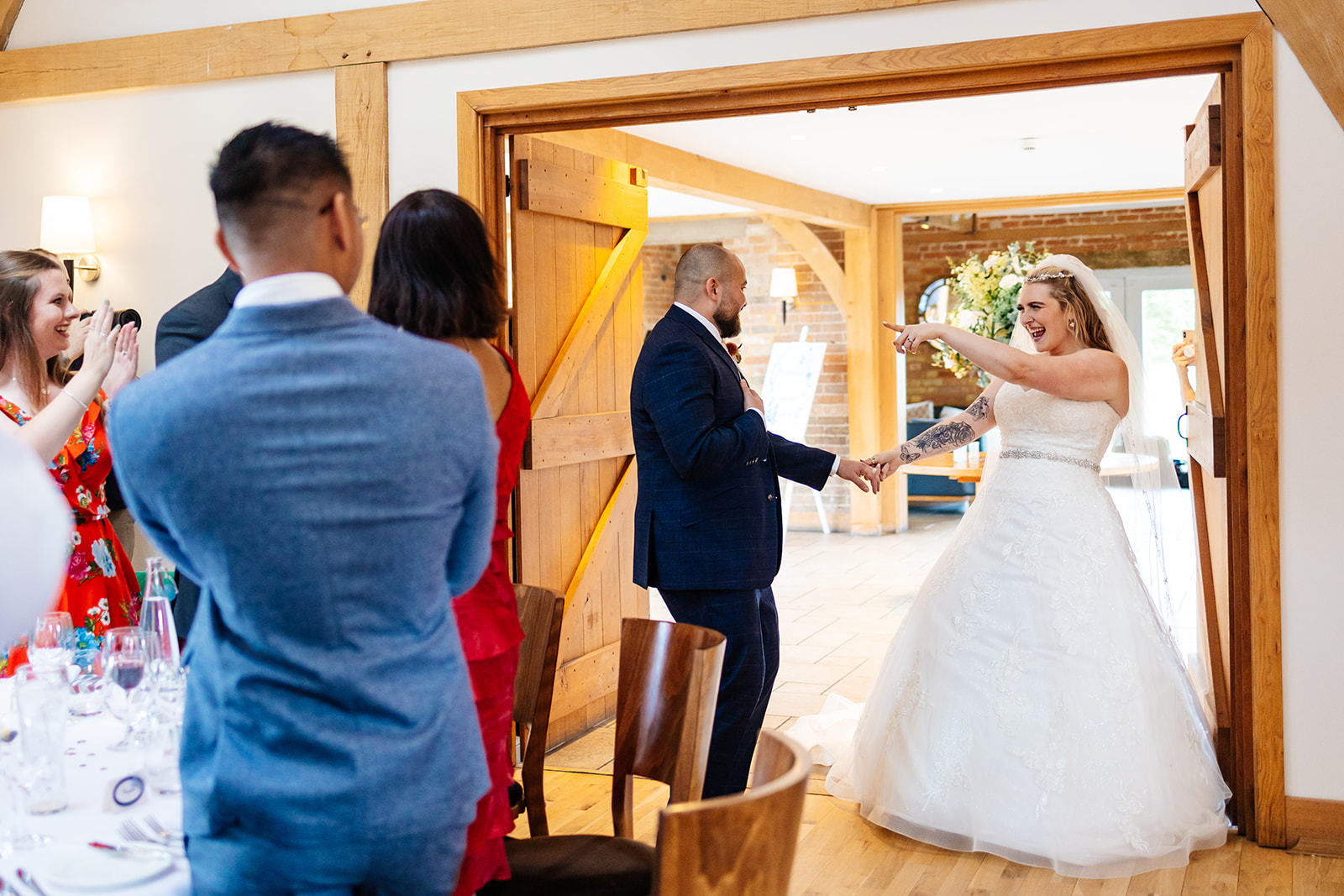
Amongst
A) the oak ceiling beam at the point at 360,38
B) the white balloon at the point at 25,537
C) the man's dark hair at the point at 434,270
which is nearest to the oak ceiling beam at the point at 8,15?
the oak ceiling beam at the point at 360,38

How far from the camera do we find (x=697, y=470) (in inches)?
127

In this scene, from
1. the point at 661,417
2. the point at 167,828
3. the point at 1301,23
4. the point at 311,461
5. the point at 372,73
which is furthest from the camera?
the point at 372,73

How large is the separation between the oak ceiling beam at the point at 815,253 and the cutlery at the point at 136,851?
8039 millimetres

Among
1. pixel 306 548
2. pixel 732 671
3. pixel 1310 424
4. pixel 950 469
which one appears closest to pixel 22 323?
pixel 732 671

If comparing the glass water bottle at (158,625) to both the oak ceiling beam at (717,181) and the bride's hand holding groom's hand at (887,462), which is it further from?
the oak ceiling beam at (717,181)

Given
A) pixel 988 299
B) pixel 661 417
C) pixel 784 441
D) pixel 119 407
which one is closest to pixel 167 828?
pixel 119 407

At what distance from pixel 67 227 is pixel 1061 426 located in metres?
3.54

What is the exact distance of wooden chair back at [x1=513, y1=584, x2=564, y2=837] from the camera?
2.37 m

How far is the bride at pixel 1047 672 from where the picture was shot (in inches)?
127

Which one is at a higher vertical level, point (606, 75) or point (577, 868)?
point (606, 75)

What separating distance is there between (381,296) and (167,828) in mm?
835

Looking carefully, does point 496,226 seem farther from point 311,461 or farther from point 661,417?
point 311,461

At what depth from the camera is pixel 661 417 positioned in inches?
128

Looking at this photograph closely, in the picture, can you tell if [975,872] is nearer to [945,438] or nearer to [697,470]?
[697,470]
